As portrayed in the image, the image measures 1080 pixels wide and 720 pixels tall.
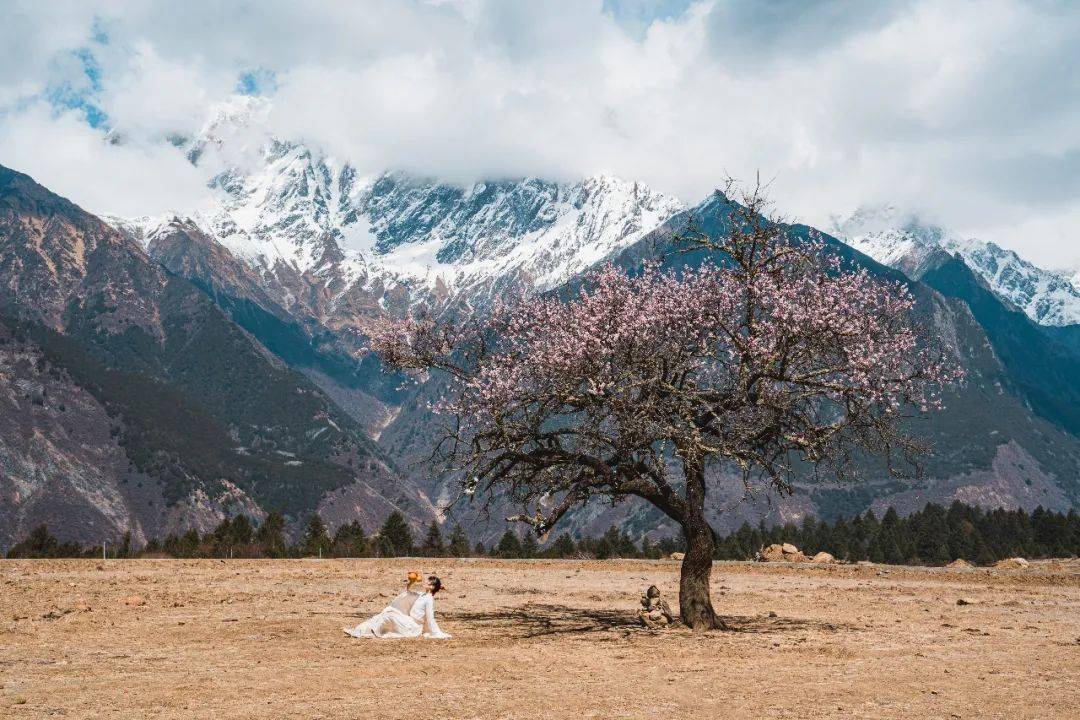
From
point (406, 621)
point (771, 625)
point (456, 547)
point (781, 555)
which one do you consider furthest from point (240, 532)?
point (771, 625)

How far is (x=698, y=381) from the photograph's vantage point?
31625 mm

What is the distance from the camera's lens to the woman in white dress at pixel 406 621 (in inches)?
1065

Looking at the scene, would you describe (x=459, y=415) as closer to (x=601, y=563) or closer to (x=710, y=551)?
(x=710, y=551)

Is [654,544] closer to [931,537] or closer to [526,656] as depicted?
[931,537]

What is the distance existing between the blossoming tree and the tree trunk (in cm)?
4

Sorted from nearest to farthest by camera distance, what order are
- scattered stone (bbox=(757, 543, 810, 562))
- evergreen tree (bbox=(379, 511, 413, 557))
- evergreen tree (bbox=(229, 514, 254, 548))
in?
scattered stone (bbox=(757, 543, 810, 562))
evergreen tree (bbox=(379, 511, 413, 557))
evergreen tree (bbox=(229, 514, 254, 548))

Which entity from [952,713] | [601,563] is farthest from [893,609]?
[601,563]

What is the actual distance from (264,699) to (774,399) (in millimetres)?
16363

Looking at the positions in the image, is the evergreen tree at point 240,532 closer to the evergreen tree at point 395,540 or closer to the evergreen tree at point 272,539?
the evergreen tree at point 272,539

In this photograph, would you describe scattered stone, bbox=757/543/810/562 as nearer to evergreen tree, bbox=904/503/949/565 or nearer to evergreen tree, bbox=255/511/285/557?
evergreen tree, bbox=255/511/285/557

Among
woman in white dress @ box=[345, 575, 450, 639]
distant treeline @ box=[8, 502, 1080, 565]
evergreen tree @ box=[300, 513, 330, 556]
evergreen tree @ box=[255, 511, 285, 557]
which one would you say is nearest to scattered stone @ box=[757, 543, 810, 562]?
distant treeline @ box=[8, 502, 1080, 565]

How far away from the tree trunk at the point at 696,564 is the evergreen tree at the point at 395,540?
244 feet

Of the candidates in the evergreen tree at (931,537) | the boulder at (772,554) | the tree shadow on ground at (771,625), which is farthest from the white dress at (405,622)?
the evergreen tree at (931,537)

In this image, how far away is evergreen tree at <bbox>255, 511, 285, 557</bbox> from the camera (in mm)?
100925
